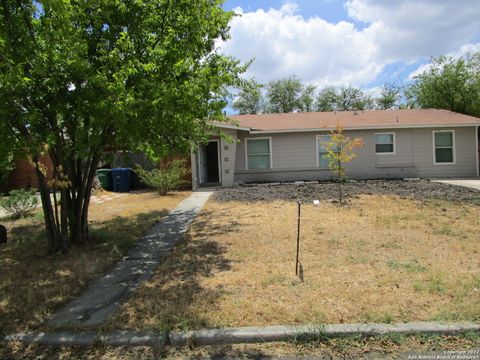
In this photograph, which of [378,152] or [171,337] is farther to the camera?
[378,152]

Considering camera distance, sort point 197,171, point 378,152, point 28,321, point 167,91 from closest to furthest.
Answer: point 28,321, point 167,91, point 197,171, point 378,152

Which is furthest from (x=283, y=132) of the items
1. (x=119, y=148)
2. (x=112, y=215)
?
(x=119, y=148)

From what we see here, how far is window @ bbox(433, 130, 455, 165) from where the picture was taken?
17.9 meters

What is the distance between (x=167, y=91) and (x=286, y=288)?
123 inches

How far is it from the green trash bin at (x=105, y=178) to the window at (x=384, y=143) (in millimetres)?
12512

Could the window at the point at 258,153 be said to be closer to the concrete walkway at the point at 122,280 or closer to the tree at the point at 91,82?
the concrete walkway at the point at 122,280

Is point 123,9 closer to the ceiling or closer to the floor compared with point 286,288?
closer to the ceiling

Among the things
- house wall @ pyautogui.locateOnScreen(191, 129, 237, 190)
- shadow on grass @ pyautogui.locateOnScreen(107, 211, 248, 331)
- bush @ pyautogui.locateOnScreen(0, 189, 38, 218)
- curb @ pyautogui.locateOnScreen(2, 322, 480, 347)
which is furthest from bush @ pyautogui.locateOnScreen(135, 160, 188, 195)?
curb @ pyautogui.locateOnScreen(2, 322, 480, 347)

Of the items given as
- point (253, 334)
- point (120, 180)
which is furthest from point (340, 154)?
point (120, 180)

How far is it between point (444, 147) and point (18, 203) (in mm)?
17551

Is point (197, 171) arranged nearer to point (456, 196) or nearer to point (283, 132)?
point (283, 132)

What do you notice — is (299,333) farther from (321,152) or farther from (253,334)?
(321,152)

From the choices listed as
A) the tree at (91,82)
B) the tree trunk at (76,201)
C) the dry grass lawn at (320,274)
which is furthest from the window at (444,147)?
the tree trunk at (76,201)

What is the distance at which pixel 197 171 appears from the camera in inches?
660
